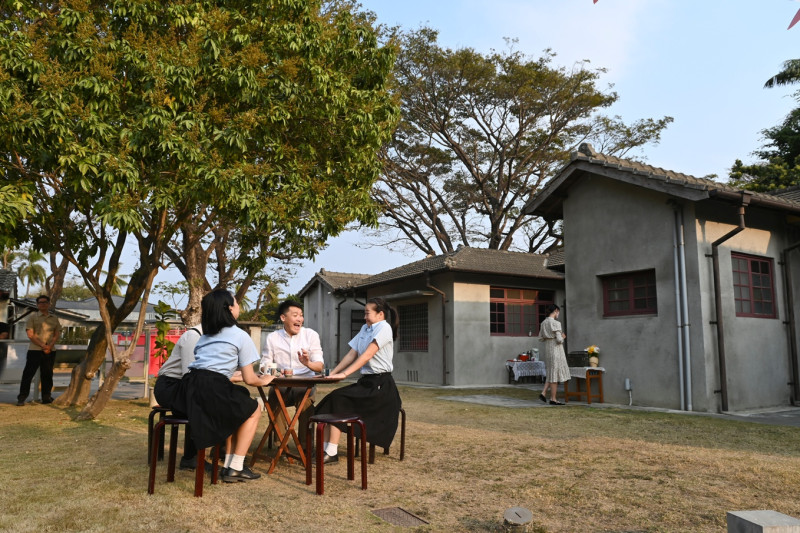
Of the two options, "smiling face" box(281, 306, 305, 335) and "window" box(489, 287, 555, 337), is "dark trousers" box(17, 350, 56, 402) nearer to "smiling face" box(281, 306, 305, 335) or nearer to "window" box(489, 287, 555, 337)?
"smiling face" box(281, 306, 305, 335)

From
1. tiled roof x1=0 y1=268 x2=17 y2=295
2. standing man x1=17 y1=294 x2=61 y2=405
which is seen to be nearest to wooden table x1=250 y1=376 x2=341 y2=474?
standing man x1=17 y1=294 x2=61 y2=405

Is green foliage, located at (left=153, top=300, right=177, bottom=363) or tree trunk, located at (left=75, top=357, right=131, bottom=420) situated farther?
green foliage, located at (left=153, top=300, right=177, bottom=363)

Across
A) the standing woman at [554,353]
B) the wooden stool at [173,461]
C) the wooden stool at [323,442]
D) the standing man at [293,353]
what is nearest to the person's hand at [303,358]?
the standing man at [293,353]

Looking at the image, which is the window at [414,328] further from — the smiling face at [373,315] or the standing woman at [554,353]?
the smiling face at [373,315]

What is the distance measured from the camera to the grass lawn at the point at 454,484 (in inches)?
145

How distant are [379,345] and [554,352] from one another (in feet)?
21.1

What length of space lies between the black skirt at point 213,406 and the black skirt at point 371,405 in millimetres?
893

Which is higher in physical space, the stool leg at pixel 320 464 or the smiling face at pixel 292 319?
the smiling face at pixel 292 319

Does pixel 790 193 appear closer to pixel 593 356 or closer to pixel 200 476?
pixel 593 356

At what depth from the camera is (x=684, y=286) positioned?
9.90 m

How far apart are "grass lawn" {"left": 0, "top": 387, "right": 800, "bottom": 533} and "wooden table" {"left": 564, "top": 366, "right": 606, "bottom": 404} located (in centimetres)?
322

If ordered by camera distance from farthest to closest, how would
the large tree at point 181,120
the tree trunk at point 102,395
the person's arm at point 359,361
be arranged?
the tree trunk at point 102,395
the large tree at point 181,120
the person's arm at point 359,361

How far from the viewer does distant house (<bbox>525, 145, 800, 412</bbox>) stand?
32.0 feet

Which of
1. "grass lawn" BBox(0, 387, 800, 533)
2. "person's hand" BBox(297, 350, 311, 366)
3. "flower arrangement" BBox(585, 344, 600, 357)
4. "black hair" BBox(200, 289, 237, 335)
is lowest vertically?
"grass lawn" BBox(0, 387, 800, 533)
